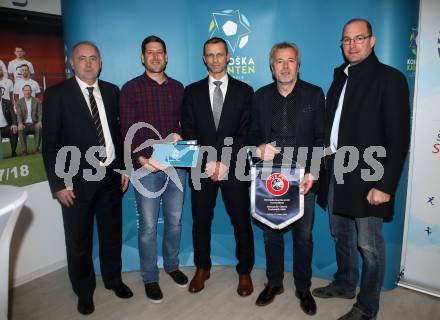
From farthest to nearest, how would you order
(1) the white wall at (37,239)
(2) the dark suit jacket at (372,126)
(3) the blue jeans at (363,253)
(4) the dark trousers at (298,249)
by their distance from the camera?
(1) the white wall at (37,239) < (4) the dark trousers at (298,249) < (3) the blue jeans at (363,253) < (2) the dark suit jacket at (372,126)

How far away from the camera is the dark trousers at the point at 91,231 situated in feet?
8.95

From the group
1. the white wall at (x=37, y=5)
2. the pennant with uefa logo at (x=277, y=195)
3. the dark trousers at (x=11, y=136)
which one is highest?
the white wall at (x=37, y=5)

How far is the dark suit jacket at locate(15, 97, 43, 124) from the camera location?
3.08 metres

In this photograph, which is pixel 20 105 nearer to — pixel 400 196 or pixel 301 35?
pixel 301 35

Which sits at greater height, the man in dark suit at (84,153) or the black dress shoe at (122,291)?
the man in dark suit at (84,153)

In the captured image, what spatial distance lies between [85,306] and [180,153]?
144 cm

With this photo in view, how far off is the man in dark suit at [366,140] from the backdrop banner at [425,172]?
A: 2.06 feet

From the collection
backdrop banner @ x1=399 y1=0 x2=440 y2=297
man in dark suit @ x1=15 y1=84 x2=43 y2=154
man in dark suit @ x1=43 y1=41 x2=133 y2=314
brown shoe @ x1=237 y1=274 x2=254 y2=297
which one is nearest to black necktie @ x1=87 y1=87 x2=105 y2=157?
man in dark suit @ x1=43 y1=41 x2=133 y2=314

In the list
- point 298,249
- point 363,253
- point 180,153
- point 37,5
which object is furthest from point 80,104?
point 363,253

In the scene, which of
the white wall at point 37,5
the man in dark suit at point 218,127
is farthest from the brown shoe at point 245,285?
the white wall at point 37,5

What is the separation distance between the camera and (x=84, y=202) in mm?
2727

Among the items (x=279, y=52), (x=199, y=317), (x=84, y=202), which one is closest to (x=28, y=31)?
(x=84, y=202)

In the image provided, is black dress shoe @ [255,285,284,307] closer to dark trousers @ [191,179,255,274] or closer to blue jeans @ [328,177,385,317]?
dark trousers @ [191,179,255,274]

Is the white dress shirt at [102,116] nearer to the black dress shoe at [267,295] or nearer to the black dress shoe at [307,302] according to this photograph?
the black dress shoe at [267,295]
